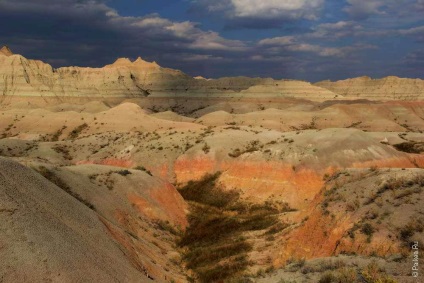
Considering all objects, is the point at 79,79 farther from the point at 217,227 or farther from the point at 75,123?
the point at 217,227

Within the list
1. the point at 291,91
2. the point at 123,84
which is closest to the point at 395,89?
the point at 291,91

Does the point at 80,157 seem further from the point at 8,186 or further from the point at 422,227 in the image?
the point at 422,227

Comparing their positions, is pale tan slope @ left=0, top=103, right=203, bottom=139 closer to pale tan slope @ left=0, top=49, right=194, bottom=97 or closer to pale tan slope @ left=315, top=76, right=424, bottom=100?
pale tan slope @ left=0, top=49, right=194, bottom=97

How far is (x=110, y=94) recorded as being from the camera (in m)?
165

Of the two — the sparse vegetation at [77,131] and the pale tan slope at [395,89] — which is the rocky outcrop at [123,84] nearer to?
the pale tan slope at [395,89]

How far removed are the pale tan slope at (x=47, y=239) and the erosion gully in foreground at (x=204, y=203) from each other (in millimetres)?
49

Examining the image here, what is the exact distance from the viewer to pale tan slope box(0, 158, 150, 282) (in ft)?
36.6

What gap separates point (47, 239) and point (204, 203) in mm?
27385

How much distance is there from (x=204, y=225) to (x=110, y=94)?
14256 centimetres

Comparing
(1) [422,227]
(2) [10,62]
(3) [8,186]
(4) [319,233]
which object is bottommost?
(4) [319,233]

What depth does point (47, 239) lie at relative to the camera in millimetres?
12383

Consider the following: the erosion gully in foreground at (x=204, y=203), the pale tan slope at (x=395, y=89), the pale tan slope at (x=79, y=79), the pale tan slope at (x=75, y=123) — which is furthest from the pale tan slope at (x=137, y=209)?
the pale tan slope at (x=395, y=89)

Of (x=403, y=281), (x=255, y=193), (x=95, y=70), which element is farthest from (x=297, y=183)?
(x=95, y=70)

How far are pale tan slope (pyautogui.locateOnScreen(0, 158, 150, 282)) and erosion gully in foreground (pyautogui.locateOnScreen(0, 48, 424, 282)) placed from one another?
5cm
